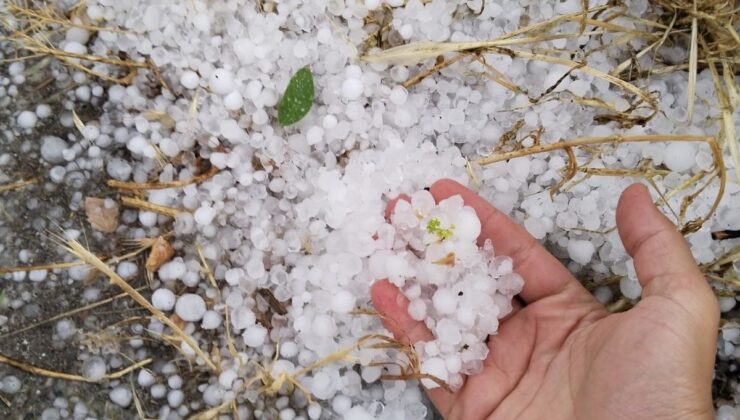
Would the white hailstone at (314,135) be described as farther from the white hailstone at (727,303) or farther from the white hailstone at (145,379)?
the white hailstone at (727,303)

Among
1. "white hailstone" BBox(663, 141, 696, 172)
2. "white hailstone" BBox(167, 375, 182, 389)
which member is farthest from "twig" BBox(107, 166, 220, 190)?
"white hailstone" BBox(663, 141, 696, 172)

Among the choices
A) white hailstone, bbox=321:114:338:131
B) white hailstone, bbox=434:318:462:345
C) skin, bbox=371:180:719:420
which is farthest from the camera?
white hailstone, bbox=321:114:338:131

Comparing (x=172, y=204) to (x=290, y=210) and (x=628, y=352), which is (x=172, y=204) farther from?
(x=628, y=352)

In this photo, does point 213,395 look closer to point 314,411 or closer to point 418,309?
point 314,411

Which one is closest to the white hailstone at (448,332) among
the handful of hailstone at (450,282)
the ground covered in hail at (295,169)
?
the handful of hailstone at (450,282)

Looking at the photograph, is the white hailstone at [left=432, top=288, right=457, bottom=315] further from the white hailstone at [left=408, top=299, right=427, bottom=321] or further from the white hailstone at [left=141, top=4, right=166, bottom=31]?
the white hailstone at [left=141, top=4, right=166, bottom=31]

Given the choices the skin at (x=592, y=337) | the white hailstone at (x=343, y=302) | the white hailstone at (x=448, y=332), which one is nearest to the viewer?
the skin at (x=592, y=337)

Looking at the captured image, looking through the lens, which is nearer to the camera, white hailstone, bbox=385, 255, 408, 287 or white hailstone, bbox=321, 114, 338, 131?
white hailstone, bbox=385, 255, 408, 287

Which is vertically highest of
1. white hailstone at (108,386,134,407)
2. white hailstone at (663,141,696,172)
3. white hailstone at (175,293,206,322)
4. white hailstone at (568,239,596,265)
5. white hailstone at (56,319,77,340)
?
white hailstone at (663,141,696,172)
